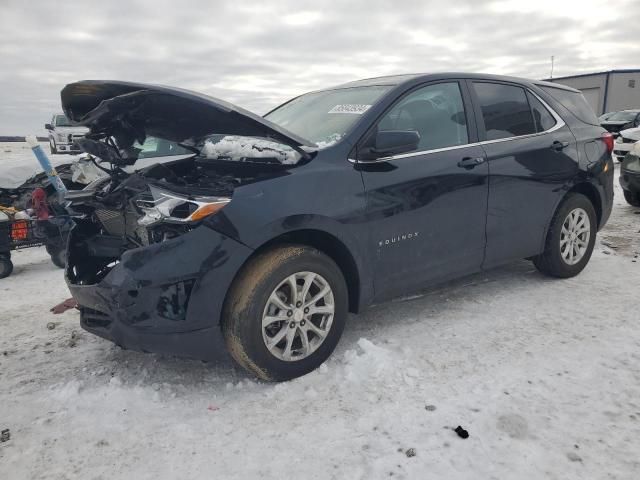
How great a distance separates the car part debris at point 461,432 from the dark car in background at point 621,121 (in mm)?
21033

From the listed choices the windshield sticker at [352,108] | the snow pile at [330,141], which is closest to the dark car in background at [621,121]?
the windshield sticker at [352,108]

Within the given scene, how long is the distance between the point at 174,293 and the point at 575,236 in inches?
145

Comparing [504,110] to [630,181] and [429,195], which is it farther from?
[630,181]

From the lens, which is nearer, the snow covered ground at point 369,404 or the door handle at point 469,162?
the snow covered ground at point 369,404

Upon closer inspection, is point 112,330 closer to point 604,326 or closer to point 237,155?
point 237,155

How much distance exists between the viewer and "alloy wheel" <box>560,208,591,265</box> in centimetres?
436

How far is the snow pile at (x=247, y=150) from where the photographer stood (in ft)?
9.05

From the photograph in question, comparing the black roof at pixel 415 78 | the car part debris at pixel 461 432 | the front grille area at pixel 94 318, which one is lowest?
the car part debris at pixel 461 432

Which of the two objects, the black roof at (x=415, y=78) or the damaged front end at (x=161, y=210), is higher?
the black roof at (x=415, y=78)

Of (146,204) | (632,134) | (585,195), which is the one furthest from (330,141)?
(632,134)

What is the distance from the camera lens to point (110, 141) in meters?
3.11

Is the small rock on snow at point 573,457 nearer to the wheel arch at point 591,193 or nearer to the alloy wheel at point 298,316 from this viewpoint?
the alloy wheel at point 298,316

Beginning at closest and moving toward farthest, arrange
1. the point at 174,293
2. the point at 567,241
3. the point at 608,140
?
the point at 174,293
the point at 567,241
the point at 608,140

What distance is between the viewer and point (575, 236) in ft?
14.6
